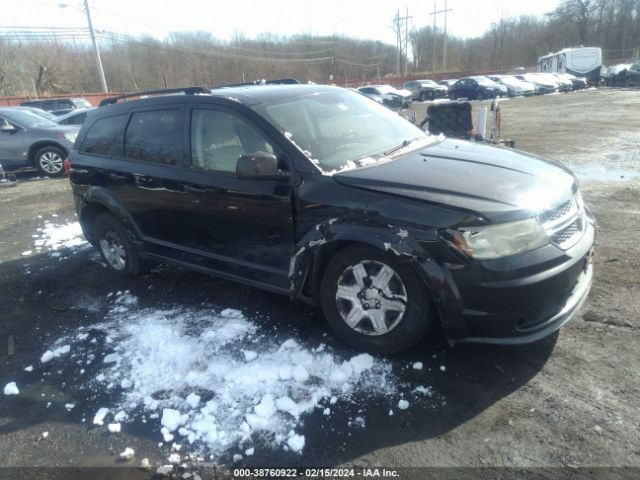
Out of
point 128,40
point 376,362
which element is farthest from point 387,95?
point 128,40

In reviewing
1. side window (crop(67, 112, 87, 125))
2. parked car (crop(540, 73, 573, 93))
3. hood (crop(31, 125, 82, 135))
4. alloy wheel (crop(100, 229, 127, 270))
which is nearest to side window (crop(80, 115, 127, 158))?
alloy wheel (crop(100, 229, 127, 270))

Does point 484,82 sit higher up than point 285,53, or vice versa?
point 285,53

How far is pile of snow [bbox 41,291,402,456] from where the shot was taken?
271 cm

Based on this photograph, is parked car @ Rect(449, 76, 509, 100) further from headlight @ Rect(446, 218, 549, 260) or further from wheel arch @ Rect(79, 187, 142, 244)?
headlight @ Rect(446, 218, 549, 260)

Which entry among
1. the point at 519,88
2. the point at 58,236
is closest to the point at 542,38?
the point at 519,88

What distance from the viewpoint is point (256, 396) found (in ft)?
9.70

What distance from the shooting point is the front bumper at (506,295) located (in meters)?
2.68

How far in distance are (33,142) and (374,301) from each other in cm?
1145

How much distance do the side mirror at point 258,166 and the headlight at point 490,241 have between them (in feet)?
4.20

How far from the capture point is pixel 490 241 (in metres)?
2.69

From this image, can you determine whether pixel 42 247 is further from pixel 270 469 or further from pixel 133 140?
Answer: pixel 270 469

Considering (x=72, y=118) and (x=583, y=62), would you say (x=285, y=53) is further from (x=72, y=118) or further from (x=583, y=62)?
(x=72, y=118)

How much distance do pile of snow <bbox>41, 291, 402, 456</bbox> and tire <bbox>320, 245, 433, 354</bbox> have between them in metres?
0.17

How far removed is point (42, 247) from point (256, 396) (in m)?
4.95
